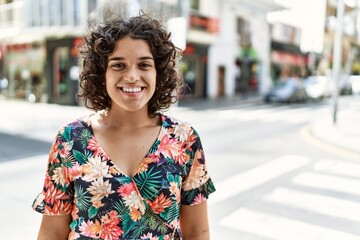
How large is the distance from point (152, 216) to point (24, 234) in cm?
308

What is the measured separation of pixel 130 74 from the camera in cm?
162

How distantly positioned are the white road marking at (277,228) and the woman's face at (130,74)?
299cm

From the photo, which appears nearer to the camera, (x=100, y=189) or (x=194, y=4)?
(x=100, y=189)

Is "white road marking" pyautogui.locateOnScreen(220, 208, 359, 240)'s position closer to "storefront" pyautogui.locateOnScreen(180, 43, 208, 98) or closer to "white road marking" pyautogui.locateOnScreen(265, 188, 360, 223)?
"white road marking" pyautogui.locateOnScreen(265, 188, 360, 223)

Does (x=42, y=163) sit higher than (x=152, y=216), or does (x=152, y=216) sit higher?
(x=152, y=216)

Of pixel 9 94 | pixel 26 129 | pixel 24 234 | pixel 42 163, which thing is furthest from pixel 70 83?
pixel 24 234

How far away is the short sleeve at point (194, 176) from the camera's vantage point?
1.69 metres

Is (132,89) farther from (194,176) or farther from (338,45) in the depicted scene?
(338,45)

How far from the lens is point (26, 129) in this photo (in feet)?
39.0

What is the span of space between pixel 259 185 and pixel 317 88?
2145cm

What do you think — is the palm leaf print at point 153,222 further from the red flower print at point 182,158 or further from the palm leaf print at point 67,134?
the palm leaf print at point 67,134

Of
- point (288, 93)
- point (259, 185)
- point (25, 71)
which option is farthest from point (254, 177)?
point (25, 71)

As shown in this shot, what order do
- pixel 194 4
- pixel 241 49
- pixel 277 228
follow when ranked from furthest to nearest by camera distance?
1. pixel 241 49
2. pixel 194 4
3. pixel 277 228

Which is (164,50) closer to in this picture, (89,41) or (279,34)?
(89,41)
